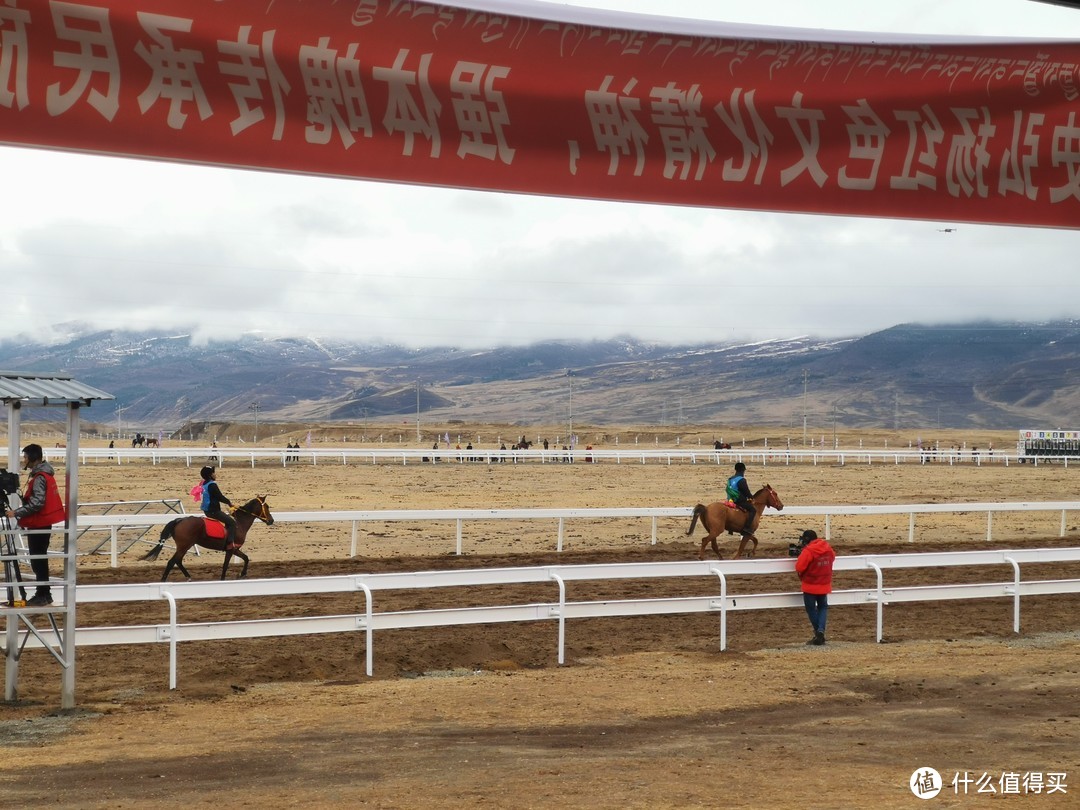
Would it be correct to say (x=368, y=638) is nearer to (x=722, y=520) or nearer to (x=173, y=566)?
(x=173, y=566)

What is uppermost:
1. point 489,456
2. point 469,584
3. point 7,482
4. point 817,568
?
point 489,456

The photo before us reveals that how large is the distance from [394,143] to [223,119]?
1.18 feet

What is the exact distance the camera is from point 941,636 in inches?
541

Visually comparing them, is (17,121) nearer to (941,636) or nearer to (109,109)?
(109,109)

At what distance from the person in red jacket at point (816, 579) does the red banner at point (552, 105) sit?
10114 mm

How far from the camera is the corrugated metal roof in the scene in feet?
28.6

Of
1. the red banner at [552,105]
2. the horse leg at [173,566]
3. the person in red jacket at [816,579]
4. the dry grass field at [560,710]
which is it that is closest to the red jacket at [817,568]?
the person in red jacket at [816,579]

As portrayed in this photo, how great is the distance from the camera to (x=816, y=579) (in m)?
12.9

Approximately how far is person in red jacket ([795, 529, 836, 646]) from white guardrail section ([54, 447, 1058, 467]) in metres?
31.9

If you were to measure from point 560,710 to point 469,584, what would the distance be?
2811 mm

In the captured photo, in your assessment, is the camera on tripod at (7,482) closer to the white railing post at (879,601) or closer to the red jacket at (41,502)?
the red jacket at (41,502)

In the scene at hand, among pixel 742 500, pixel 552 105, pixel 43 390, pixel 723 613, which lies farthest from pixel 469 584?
pixel 552 105

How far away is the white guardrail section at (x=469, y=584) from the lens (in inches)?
425

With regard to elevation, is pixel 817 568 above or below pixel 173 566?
above
